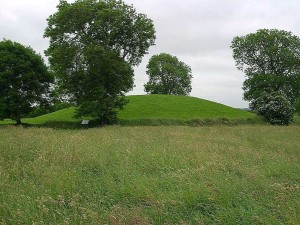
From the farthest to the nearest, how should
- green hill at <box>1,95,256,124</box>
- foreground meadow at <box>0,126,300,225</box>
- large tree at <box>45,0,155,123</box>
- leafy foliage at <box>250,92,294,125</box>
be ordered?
1. leafy foliage at <box>250,92,294,125</box>
2. green hill at <box>1,95,256,124</box>
3. large tree at <box>45,0,155,123</box>
4. foreground meadow at <box>0,126,300,225</box>

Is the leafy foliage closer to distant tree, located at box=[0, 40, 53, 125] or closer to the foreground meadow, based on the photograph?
distant tree, located at box=[0, 40, 53, 125]

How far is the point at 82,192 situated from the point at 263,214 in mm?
3491

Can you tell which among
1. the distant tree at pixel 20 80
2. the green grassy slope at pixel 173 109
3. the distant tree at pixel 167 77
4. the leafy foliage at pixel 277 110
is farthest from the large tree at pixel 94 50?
the distant tree at pixel 167 77

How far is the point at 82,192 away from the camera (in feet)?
21.2

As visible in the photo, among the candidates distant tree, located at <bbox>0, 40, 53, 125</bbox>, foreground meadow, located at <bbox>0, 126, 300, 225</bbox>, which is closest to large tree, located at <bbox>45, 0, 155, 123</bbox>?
distant tree, located at <bbox>0, 40, 53, 125</bbox>

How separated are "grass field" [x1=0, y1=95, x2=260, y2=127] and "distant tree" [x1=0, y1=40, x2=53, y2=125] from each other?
3.47 metres

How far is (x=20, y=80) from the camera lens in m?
39.6

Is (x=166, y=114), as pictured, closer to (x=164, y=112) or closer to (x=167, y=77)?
(x=164, y=112)

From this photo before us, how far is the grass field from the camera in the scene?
41.7 meters

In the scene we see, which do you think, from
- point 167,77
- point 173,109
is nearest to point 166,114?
point 173,109

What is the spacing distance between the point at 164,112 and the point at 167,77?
45.7 meters

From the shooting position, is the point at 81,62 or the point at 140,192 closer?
the point at 140,192

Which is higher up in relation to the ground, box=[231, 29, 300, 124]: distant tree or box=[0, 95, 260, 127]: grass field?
box=[231, 29, 300, 124]: distant tree

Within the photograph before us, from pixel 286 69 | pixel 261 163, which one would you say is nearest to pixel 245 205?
pixel 261 163
